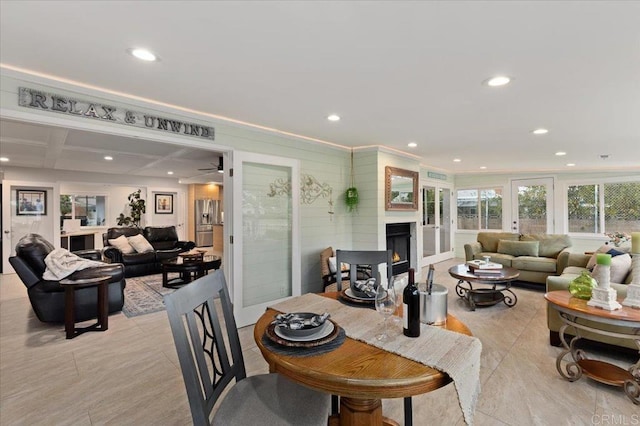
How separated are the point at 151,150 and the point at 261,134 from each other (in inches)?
92.0

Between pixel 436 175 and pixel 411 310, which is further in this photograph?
pixel 436 175

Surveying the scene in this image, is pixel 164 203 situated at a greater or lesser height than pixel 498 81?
lesser

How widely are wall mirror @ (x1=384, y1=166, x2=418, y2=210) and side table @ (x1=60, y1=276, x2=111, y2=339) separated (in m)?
4.06

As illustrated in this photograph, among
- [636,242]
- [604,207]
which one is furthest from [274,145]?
[604,207]

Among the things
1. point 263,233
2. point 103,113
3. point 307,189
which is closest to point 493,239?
point 307,189

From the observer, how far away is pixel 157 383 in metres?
2.48

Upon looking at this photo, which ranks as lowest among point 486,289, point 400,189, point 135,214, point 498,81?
point 486,289

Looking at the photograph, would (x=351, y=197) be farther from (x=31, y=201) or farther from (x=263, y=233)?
(x=31, y=201)

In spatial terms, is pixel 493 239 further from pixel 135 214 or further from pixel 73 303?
pixel 135 214

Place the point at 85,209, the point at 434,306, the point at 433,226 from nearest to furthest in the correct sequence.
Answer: the point at 434,306
the point at 433,226
the point at 85,209

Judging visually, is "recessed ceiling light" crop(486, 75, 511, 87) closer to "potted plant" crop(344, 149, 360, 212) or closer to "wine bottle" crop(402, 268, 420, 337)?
"wine bottle" crop(402, 268, 420, 337)

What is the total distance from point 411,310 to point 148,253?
6.52m

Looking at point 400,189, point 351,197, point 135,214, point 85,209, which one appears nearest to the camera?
point 351,197

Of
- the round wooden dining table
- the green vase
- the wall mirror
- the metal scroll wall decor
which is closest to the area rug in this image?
the metal scroll wall decor
